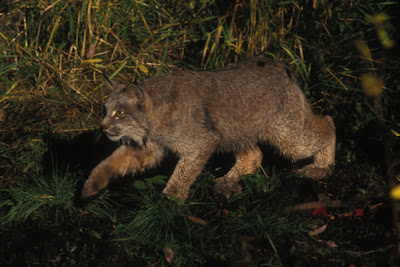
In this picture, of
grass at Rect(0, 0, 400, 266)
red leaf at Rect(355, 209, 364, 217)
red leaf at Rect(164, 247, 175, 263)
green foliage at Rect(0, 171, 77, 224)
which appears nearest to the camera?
red leaf at Rect(164, 247, 175, 263)

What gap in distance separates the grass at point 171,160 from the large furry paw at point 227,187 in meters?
0.10

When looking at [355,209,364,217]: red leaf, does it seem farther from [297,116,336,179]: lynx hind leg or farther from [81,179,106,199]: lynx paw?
[81,179,106,199]: lynx paw

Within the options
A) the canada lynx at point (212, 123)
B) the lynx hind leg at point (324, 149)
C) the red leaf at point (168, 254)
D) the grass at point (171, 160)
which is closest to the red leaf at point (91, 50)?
the grass at point (171, 160)

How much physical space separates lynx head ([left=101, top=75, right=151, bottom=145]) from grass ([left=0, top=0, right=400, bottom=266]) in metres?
0.54

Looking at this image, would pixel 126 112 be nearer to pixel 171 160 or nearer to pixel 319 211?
pixel 171 160

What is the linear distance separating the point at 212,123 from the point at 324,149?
144 centimetres

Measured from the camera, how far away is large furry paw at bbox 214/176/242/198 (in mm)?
4691

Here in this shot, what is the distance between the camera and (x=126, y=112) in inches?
177

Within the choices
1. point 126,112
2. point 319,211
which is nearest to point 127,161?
point 126,112

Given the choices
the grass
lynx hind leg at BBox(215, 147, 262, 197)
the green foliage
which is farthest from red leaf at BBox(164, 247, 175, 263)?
lynx hind leg at BBox(215, 147, 262, 197)

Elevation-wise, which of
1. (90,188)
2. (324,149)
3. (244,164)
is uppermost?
(90,188)

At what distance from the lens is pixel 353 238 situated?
394cm

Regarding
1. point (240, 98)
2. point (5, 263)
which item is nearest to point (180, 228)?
point (5, 263)

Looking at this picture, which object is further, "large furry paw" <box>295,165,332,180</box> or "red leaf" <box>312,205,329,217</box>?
"large furry paw" <box>295,165,332,180</box>
